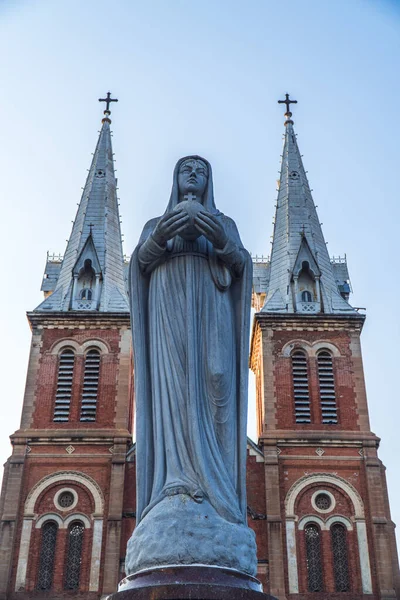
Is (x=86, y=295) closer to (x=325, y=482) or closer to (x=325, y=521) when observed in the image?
(x=325, y=482)

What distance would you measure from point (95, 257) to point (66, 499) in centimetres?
1018

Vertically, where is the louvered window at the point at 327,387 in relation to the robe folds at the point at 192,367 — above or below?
above

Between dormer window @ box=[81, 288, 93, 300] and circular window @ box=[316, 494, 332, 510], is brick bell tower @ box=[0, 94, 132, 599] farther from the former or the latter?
circular window @ box=[316, 494, 332, 510]

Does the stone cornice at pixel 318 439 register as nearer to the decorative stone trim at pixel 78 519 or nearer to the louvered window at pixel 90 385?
the louvered window at pixel 90 385

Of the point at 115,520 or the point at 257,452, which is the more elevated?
the point at 257,452

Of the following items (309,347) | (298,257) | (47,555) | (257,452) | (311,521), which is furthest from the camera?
(298,257)

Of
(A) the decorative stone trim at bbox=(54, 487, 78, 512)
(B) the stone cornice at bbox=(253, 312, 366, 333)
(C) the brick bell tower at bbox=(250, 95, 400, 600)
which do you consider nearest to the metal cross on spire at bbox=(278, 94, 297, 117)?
(C) the brick bell tower at bbox=(250, 95, 400, 600)

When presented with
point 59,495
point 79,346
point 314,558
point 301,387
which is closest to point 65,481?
point 59,495

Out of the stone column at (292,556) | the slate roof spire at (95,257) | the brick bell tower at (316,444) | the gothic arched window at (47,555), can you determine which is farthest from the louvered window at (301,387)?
the gothic arched window at (47,555)

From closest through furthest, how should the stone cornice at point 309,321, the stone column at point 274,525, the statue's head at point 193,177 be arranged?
the statue's head at point 193,177 < the stone column at point 274,525 < the stone cornice at point 309,321

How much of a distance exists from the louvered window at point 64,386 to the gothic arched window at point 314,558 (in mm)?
9067

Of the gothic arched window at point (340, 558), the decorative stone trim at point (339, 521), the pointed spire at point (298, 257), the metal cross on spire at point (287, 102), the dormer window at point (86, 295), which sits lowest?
the gothic arched window at point (340, 558)

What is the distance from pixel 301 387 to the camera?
2992cm

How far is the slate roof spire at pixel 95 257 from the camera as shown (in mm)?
32344
